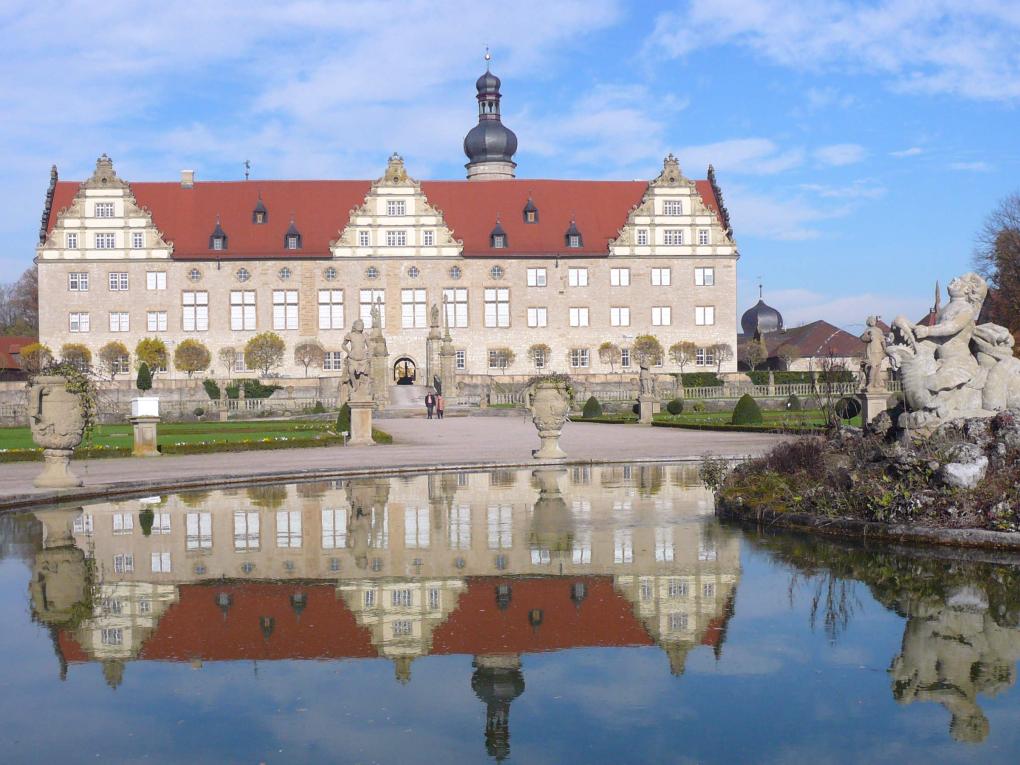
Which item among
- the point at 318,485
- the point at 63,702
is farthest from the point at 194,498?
the point at 63,702

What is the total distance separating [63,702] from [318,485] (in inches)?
382

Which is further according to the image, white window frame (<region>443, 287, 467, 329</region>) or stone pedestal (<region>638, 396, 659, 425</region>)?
white window frame (<region>443, 287, 467, 329</region>)

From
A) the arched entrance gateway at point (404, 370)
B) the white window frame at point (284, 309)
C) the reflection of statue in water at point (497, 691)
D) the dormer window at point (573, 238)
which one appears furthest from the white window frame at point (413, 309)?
the reflection of statue in water at point (497, 691)

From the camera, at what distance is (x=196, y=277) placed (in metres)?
59.8

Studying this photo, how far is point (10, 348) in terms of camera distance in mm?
67875

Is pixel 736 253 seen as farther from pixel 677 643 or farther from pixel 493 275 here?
pixel 677 643

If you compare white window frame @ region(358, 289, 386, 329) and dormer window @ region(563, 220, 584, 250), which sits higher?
dormer window @ region(563, 220, 584, 250)

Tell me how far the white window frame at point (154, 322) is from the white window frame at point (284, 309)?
577cm

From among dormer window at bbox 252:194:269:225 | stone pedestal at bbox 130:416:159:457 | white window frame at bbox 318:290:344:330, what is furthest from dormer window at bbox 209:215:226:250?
stone pedestal at bbox 130:416:159:457

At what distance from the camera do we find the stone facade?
59.2m

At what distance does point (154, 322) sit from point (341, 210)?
1165 cm

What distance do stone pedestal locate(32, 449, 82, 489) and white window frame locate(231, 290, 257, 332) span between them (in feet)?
154

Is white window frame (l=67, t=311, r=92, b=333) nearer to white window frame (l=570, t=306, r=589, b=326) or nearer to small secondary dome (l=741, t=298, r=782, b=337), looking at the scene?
white window frame (l=570, t=306, r=589, b=326)

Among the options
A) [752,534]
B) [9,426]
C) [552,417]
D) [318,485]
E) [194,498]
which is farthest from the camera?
[9,426]
